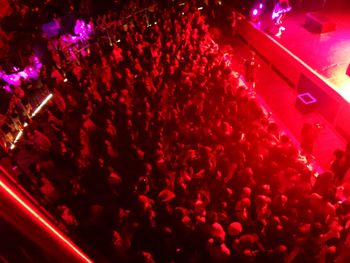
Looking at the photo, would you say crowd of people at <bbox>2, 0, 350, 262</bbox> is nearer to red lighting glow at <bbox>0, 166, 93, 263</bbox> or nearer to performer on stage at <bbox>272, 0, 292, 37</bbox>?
red lighting glow at <bbox>0, 166, 93, 263</bbox>

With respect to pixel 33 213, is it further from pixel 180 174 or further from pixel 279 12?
pixel 279 12

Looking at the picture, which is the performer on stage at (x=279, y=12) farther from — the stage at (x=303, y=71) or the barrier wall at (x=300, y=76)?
the barrier wall at (x=300, y=76)

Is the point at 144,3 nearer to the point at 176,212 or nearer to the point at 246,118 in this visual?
the point at 246,118

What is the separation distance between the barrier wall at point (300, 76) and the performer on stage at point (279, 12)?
64 cm

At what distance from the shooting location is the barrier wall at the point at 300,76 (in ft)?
21.3

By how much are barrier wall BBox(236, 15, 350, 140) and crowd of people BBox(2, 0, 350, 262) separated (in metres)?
2.22

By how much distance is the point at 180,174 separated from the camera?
401cm

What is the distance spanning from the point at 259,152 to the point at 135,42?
420 cm

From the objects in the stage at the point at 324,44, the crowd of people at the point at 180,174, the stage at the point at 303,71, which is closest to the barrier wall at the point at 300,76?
the stage at the point at 303,71

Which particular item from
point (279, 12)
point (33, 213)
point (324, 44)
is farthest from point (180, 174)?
point (279, 12)

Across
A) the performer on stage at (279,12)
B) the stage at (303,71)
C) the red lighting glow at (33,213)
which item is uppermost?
the red lighting glow at (33,213)

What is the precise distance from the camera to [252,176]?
3775mm

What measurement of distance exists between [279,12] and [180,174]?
7.44m

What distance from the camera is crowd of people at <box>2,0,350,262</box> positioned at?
336 cm
